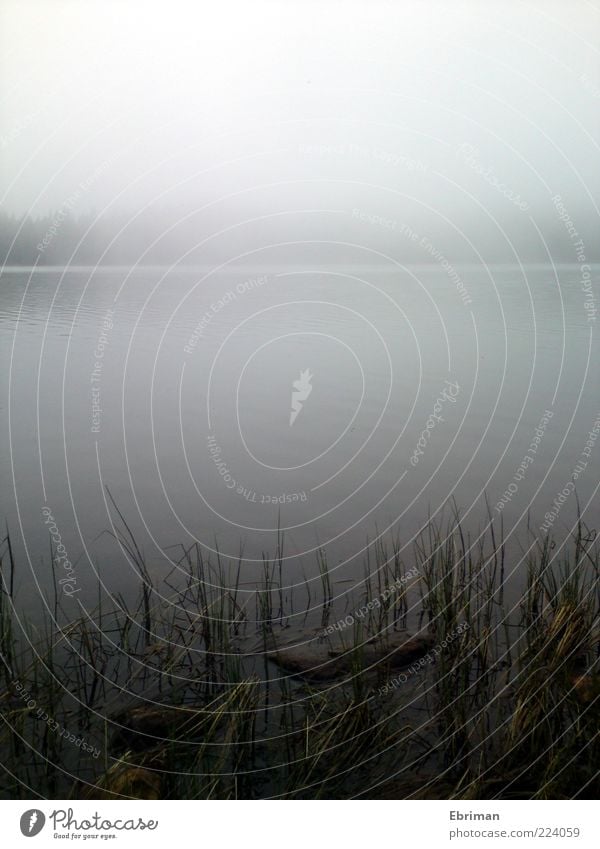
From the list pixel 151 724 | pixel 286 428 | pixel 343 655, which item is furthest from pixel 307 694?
pixel 286 428

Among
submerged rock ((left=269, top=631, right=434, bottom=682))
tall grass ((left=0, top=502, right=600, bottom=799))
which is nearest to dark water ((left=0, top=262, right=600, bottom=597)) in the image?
tall grass ((left=0, top=502, right=600, bottom=799))

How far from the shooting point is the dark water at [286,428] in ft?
16.2

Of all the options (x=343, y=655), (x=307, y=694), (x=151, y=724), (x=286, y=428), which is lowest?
(x=151, y=724)

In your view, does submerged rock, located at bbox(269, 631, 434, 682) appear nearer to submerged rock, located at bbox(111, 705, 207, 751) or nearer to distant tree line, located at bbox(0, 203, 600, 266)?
submerged rock, located at bbox(111, 705, 207, 751)

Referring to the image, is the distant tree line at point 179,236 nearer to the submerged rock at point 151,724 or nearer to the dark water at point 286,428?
the dark water at point 286,428

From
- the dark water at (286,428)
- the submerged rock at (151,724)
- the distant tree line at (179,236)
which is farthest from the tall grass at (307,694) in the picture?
the distant tree line at (179,236)

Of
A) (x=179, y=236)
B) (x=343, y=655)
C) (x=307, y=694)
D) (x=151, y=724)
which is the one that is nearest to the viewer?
(x=151, y=724)

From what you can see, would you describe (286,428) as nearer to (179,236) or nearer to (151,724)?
(179,236)

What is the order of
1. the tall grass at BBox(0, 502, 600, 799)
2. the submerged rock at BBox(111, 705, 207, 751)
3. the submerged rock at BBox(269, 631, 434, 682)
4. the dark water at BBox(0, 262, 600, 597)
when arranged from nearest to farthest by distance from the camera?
the tall grass at BBox(0, 502, 600, 799) → the submerged rock at BBox(111, 705, 207, 751) → the submerged rock at BBox(269, 631, 434, 682) → the dark water at BBox(0, 262, 600, 597)

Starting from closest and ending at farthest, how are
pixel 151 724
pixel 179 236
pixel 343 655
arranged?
pixel 151 724
pixel 343 655
pixel 179 236

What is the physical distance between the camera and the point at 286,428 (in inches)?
258

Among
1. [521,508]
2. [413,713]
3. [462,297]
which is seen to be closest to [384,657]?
[413,713]

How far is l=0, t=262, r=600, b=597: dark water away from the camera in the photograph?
4.95 metres
